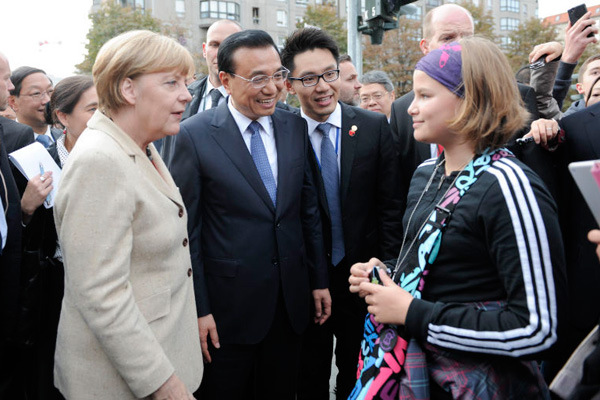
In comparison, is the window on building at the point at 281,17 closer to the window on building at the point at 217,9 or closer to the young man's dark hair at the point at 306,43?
the window on building at the point at 217,9

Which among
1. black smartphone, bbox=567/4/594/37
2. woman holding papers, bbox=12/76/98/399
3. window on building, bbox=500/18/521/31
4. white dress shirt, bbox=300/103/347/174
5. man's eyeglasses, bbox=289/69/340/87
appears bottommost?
woman holding papers, bbox=12/76/98/399

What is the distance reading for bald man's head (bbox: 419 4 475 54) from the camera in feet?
11.6

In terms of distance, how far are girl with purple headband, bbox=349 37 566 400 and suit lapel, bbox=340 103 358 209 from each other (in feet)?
3.89

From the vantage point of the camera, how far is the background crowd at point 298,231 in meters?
1.70

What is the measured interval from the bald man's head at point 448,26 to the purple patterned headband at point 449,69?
5.98 feet

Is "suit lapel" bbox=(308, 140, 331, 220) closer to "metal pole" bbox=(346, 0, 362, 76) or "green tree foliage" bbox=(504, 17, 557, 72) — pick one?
"metal pole" bbox=(346, 0, 362, 76)

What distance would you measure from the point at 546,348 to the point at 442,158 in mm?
842

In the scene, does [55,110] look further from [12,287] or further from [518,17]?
[518,17]

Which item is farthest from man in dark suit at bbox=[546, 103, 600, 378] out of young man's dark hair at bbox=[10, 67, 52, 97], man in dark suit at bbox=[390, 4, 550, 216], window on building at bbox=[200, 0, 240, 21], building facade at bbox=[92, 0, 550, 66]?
window on building at bbox=[200, 0, 240, 21]

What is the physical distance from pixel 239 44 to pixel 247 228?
101 centimetres

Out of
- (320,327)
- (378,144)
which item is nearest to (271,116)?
(378,144)

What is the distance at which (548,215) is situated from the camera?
1.61 m

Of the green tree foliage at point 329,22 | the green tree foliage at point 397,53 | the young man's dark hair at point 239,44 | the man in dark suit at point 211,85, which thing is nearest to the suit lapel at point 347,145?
the young man's dark hair at point 239,44

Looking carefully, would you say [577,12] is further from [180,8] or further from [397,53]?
[180,8]
